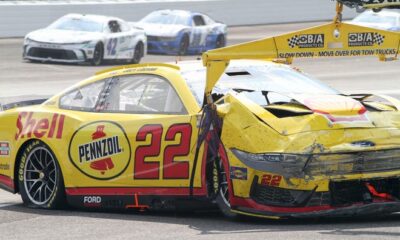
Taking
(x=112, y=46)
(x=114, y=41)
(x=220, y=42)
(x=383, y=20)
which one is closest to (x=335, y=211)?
(x=112, y=46)

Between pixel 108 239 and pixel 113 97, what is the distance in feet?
6.90

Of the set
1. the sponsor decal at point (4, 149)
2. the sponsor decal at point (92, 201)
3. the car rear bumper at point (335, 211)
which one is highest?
the car rear bumper at point (335, 211)

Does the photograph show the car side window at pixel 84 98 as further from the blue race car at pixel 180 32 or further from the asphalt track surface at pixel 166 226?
the blue race car at pixel 180 32

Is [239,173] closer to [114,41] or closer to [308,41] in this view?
[308,41]

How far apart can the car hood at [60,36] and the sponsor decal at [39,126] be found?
17969 mm

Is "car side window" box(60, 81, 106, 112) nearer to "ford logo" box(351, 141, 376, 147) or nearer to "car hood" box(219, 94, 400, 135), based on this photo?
"car hood" box(219, 94, 400, 135)

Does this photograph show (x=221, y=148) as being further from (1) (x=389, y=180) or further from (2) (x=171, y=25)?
(2) (x=171, y=25)

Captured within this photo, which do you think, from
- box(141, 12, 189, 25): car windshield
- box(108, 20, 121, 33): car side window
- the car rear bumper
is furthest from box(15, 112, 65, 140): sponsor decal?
box(141, 12, 189, 25): car windshield

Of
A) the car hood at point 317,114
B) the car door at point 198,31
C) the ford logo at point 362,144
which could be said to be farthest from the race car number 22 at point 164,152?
the car door at point 198,31

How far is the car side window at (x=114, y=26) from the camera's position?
2955 centimetres

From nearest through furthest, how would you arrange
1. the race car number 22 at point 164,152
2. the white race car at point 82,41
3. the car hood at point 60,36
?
1. the race car number 22 at point 164,152
2. the car hood at point 60,36
3. the white race car at point 82,41

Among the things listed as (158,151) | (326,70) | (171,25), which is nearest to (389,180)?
(158,151)

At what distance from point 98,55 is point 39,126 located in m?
19.3

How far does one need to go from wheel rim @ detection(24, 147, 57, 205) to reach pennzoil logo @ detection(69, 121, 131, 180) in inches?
12.4
